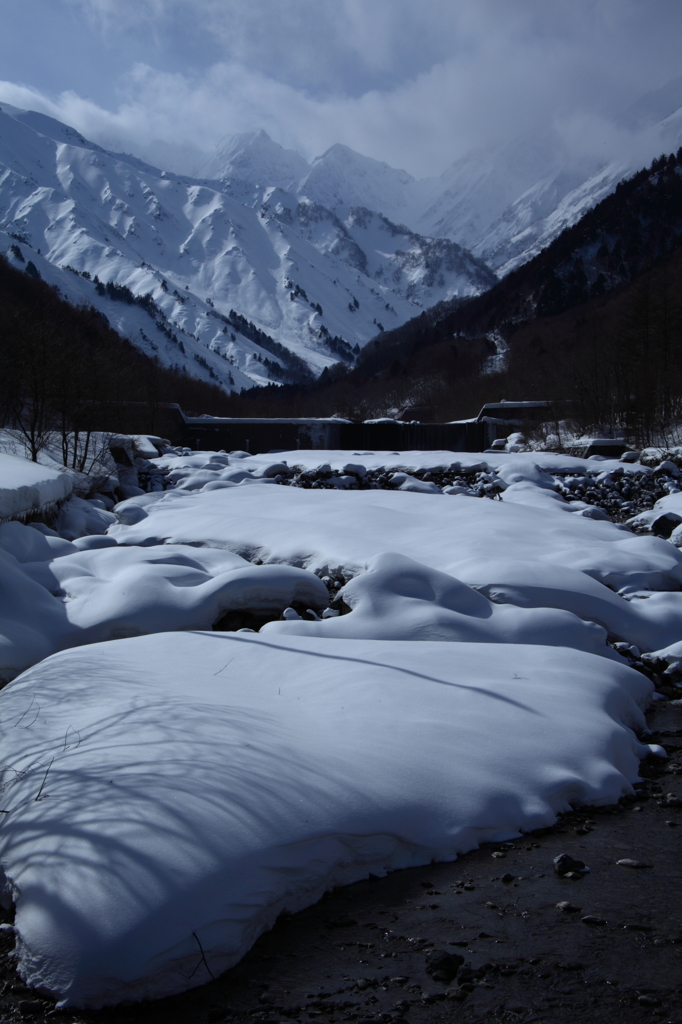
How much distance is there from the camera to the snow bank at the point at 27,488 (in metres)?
11.9

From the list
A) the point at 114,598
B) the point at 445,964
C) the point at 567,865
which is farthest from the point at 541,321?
the point at 445,964

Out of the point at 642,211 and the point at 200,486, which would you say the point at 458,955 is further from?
the point at 642,211

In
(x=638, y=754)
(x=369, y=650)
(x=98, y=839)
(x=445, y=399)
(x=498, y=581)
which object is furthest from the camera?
(x=445, y=399)

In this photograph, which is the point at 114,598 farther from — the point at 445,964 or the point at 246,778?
the point at 445,964

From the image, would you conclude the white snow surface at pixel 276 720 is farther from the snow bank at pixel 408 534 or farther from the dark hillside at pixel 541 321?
the dark hillside at pixel 541 321

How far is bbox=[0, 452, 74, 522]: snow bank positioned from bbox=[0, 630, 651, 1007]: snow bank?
6.04m

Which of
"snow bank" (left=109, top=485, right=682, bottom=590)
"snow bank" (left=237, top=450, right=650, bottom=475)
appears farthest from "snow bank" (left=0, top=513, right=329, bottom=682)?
"snow bank" (left=237, top=450, right=650, bottom=475)

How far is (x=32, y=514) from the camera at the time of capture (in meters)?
13.3

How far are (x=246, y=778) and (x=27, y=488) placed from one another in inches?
403

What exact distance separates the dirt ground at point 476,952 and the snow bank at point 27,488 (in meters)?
9.52

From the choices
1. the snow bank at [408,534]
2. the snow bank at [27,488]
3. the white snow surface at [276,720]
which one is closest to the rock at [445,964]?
the white snow surface at [276,720]

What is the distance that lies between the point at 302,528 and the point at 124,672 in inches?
250

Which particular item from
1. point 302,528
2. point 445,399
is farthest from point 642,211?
point 302,528

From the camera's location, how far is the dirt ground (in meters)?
3.12
